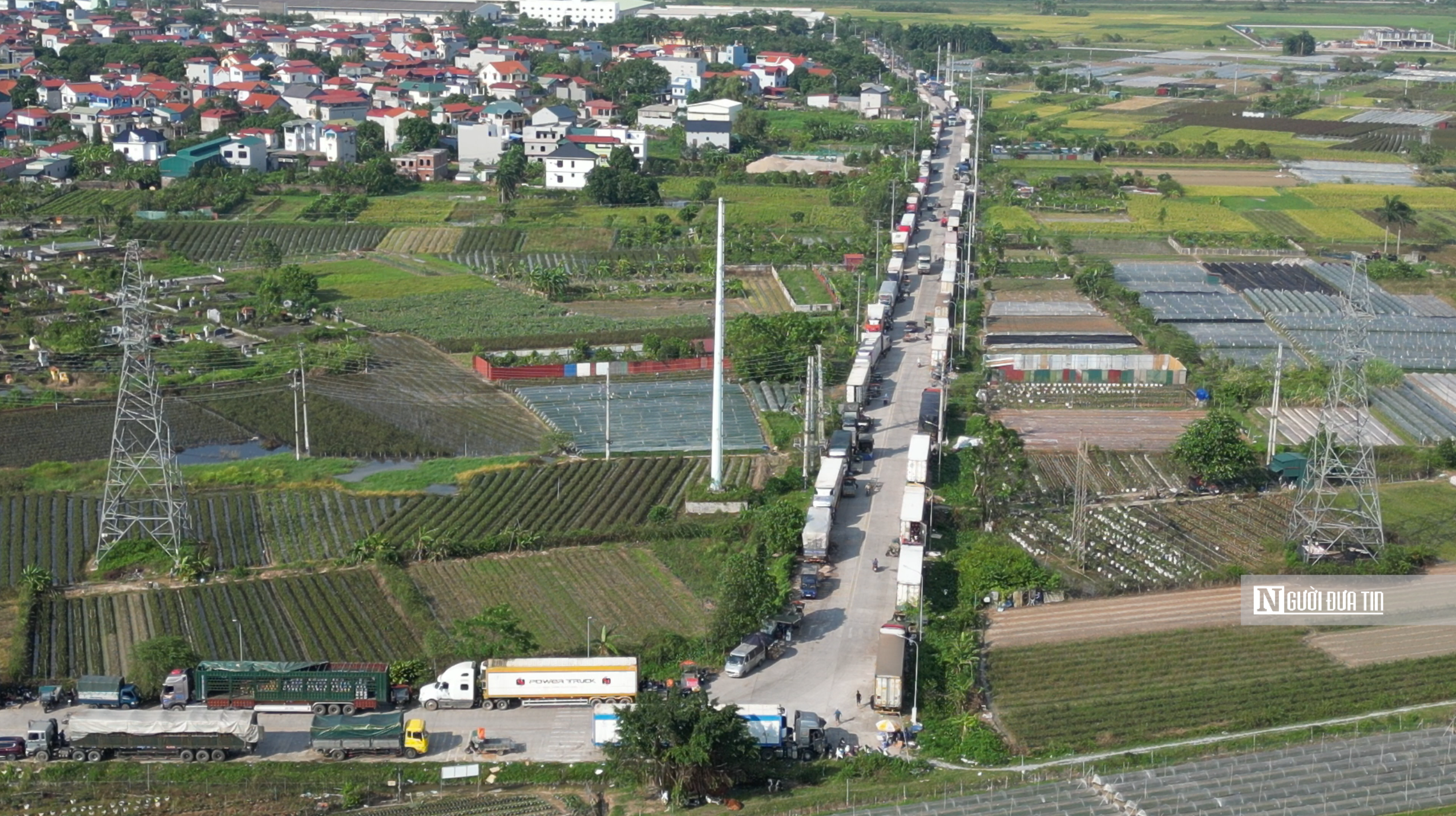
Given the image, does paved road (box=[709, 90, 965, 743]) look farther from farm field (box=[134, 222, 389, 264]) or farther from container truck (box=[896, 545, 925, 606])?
farm field (box=[134, 222, 389, 264])

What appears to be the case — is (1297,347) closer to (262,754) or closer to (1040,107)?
(262,754)

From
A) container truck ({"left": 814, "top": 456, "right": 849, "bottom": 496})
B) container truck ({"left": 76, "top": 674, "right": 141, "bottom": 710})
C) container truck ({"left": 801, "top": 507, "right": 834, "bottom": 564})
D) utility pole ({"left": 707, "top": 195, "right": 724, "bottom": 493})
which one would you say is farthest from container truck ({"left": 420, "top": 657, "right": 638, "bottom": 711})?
utility pole ({"left": 707, "top": 195, "right": 724, "bottom": 493})

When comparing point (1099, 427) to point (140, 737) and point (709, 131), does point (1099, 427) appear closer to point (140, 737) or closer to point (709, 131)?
point (140, 737)

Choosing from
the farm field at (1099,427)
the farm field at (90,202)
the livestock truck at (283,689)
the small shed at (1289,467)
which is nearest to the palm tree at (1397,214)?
the farm field at (1099,427)

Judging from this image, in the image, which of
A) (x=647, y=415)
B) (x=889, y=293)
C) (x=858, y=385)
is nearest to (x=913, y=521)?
(x=858, y=385)

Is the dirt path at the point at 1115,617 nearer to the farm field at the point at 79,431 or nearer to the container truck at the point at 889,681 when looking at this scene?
the container truck at the point at 889,681
